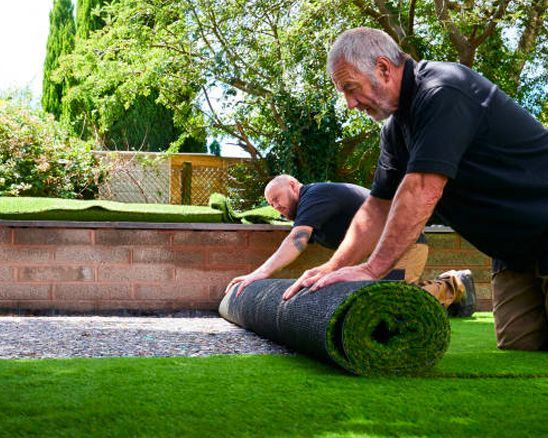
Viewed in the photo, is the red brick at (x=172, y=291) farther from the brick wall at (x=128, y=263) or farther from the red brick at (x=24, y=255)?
the red brick at (x=24, y=255)

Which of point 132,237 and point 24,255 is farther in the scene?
point 132,237

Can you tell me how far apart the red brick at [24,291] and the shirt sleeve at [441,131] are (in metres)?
4.08

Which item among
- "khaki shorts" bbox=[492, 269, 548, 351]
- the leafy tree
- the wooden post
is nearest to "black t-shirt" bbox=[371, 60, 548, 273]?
"khaki shorts" bbox=[492, 269, 548, 351]

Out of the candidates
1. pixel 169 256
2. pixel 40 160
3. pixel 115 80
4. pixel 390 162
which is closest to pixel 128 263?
pixel 169 256

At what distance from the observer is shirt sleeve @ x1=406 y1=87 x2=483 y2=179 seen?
2.78 metres

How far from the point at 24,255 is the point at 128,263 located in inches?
31.6

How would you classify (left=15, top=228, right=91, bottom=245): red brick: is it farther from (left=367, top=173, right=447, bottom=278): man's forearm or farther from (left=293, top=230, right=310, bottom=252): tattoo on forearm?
(left=367, top=173, right=447, bottom=278): man's forearm

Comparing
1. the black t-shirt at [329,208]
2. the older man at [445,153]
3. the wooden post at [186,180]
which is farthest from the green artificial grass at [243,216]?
the wooden post at [186,180]

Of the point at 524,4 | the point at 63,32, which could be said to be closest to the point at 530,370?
the point at 524,4

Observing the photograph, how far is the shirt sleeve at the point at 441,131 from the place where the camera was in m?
2.78

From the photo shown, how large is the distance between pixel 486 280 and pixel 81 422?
555 cm

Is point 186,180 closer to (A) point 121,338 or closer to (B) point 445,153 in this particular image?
(A) point 121,338

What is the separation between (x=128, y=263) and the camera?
20.6 ft

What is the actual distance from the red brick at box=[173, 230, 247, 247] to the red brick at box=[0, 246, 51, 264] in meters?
1.03
